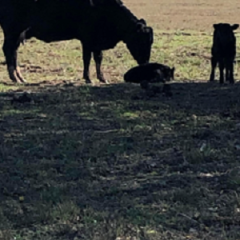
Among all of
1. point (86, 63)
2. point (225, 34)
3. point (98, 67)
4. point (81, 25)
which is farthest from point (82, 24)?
point (225, 34)

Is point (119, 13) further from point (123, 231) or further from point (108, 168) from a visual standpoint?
point (123, 231)

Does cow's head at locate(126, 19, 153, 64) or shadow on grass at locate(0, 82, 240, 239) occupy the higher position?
cow's head at locate(126, 19, 153, 64)

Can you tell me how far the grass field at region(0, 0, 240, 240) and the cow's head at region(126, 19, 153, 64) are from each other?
2.36 metres

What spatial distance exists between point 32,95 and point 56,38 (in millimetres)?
4435

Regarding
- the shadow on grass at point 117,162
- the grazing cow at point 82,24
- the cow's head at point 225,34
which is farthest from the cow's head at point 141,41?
the shadow on grass at point 117,162

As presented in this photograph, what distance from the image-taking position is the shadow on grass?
604 centimetres

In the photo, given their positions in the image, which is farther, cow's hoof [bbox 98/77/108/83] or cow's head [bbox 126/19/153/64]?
cow's head [bbox 126/19/153/64]

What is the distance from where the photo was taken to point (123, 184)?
702cm

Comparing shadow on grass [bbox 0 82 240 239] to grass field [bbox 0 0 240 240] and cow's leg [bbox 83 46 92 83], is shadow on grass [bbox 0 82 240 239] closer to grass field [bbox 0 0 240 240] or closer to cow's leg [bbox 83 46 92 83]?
grass field [bbox 0 0 240 240]

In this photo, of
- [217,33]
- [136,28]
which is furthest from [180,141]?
[136,28]

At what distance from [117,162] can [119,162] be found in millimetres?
21

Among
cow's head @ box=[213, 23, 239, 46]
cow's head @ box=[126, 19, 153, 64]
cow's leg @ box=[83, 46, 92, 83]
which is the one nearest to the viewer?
cow's head @ box=[213, 23, 239, 46]

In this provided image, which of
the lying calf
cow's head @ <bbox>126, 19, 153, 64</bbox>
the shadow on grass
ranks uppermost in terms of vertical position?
cow's head @ <bbox>126, 19, 153, 64</bbox>

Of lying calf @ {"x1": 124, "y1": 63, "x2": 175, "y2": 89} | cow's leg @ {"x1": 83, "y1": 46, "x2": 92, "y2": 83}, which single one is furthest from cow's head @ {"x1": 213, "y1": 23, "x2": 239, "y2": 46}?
cow's leg @ {"x1": 83, "y1": 46, "x2": 92, "y2": 83}
